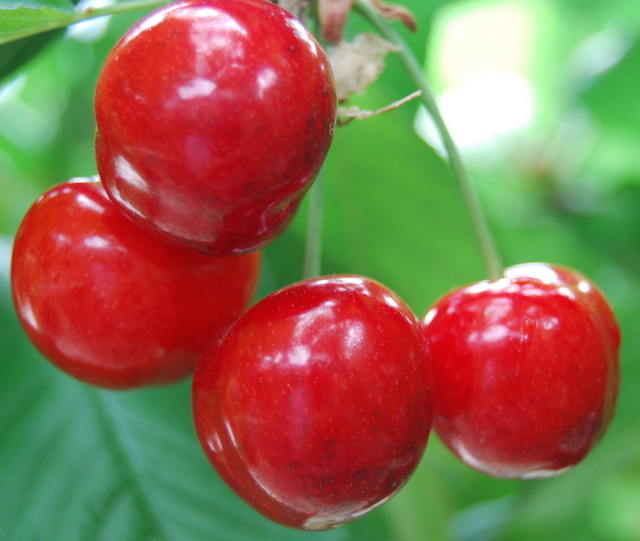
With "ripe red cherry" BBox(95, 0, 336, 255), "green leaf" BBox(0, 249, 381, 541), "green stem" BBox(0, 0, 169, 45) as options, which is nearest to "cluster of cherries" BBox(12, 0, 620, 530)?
"ripe red cherry" BBox(95, 0, 336, 255)

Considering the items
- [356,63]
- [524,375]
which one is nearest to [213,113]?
[356,63]

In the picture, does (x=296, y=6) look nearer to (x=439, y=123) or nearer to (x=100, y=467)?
(x=439, y=123)

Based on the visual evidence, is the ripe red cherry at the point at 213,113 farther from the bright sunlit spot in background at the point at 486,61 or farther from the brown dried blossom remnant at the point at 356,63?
the bright sunlit spot in background at the point at 486,61

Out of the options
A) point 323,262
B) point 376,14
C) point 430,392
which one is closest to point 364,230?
point 323,262

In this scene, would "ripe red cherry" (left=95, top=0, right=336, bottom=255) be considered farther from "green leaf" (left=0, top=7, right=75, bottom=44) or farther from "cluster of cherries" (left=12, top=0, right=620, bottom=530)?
"green leaf" (left=0, top=7, right=75, bottom=44)

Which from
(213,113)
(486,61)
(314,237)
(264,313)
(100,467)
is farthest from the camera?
(486,61)

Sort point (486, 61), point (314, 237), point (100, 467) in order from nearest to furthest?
point (314, 237), point (100, 467), point (486, 61)
